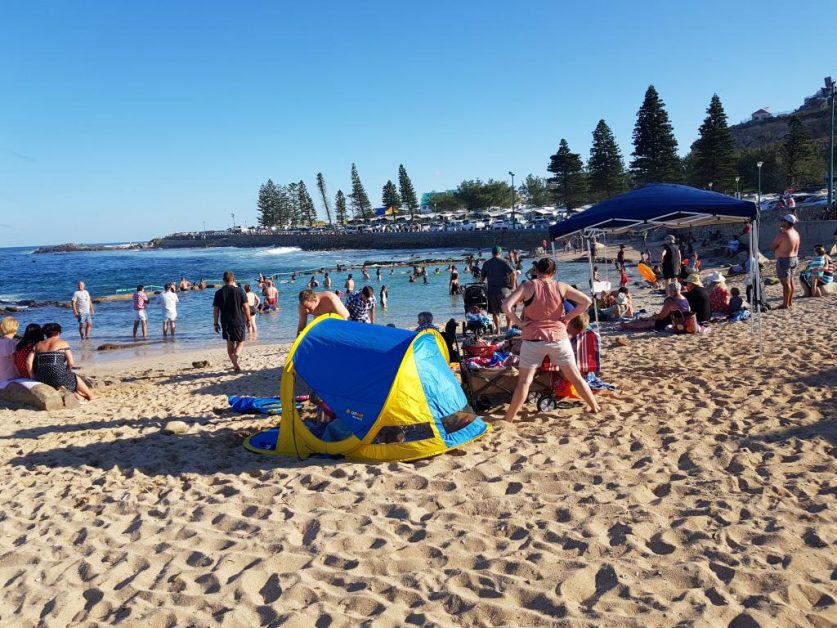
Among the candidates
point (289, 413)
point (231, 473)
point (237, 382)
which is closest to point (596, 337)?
point (289, 413)

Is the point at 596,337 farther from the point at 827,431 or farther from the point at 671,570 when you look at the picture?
the point at 671,570

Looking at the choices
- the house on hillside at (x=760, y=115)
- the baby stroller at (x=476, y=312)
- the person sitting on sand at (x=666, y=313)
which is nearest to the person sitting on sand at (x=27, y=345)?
the baby stroller at (x=476, y=312)

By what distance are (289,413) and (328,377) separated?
46 centimetres

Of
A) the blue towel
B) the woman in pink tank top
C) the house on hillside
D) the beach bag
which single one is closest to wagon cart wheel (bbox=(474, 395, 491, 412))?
the woman in pink tank top

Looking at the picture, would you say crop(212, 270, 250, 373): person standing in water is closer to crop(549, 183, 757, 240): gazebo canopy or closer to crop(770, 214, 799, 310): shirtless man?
crop(549, 183, 757, 240): gazebo canopy

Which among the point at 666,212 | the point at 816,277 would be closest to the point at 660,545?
the point at 666,212

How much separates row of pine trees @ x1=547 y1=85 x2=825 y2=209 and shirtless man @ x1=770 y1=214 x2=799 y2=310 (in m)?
33.1

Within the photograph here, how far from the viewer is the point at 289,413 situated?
4758 mm

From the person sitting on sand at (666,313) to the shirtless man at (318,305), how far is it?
214 inches

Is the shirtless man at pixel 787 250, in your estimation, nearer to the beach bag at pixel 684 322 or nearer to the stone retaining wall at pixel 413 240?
the beach bag at pixel 684 322

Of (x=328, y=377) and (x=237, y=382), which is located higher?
(x=328, y=377)

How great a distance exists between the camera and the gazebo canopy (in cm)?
689

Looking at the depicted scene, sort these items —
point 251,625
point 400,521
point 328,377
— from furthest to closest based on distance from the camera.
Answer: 1. point 328,377
2. point 400,521
3. point 251,625

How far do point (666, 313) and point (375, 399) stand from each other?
20.6 feet
